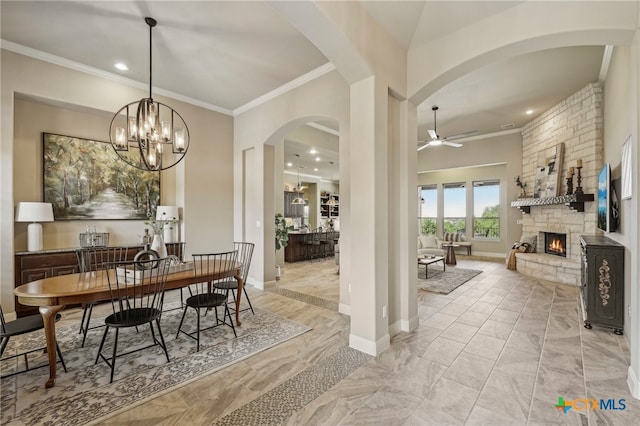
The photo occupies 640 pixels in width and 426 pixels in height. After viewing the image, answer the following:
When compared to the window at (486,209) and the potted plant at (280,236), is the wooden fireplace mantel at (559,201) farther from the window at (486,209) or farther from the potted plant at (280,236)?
the potted plant at (280,236)

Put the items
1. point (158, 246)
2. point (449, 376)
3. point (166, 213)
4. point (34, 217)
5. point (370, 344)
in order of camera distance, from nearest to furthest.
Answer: point (449, 376), point (370, 344), point (158, 246), point (34, 217), point (166, 213)

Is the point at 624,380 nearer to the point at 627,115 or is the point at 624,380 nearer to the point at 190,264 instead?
the point at 627,115

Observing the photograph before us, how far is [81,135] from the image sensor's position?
14.8 feet

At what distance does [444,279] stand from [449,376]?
3.76 metres

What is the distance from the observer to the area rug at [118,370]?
200 cm

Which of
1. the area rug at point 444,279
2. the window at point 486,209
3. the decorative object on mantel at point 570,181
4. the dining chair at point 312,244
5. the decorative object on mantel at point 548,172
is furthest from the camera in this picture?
the window at point 486,209

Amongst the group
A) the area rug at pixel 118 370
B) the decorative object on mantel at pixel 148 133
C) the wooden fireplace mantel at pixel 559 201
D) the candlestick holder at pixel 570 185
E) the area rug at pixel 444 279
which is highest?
the decorative object on mantel at pixel 148 133

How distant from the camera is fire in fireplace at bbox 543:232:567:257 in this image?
600cm

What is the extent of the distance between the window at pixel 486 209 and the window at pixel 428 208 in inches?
51.8

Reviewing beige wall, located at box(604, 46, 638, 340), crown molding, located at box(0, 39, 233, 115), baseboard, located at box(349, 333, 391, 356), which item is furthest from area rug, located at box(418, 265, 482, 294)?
crown molding, located at box(0, 39, 233, 115)

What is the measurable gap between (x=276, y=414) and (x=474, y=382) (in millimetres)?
1633

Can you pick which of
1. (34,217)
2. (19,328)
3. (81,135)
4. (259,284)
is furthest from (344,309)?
(81,135)

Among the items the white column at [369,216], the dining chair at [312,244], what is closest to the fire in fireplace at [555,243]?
the white column at [369,216]
